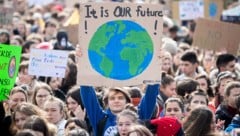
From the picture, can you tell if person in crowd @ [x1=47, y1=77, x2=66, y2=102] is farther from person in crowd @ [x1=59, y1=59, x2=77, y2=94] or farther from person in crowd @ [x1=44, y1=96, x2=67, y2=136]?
person in crowd @ [x1=44, y1=96, x2=67, y2=136]

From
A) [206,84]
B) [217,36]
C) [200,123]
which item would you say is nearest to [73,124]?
[200,123]

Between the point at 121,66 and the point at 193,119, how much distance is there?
2.89 ft

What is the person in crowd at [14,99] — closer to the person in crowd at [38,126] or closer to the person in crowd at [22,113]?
the person in crowd at [22,113]

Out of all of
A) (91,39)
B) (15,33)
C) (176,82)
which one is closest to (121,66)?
(91,39)

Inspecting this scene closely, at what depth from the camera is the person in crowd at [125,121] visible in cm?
995

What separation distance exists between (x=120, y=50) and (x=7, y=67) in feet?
8.32

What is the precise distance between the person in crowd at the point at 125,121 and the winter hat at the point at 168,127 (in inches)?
12.7

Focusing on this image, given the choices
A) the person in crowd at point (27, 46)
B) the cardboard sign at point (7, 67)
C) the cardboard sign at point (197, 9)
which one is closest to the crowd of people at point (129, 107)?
the cardboard sign at point (7, 67)

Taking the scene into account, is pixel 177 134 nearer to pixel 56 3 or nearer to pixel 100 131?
pixel 100 131

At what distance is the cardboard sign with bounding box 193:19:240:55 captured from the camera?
17719 millimetres

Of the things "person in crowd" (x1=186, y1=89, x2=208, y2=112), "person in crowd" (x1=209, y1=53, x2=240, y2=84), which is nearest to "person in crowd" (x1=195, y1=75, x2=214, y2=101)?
"person in crowd" (x1=209, y1=53, x2=240, y2=84)

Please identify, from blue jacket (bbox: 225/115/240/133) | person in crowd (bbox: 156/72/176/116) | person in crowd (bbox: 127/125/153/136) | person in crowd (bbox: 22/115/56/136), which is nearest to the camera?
person in crowd (bbox: 127/125/153/136)

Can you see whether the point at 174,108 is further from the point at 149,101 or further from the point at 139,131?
the point at 139,131

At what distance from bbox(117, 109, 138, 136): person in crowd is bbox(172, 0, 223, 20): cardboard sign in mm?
13427
